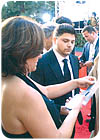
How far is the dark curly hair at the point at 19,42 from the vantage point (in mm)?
466

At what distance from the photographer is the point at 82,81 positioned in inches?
27.7

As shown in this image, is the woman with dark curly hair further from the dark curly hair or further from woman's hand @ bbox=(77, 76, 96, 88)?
woman's hand @ bbox=(77, 76, 96, 88)

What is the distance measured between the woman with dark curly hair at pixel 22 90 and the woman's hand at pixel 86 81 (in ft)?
0.65

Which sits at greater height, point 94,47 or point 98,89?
point 94,47

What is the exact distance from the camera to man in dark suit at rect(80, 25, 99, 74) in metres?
0.66

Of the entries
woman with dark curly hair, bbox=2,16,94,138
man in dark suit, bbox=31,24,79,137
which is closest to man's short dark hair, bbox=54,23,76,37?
man in dark suit, bbox=31,24,79,137

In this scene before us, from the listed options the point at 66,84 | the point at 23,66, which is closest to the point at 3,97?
the point at 23,66

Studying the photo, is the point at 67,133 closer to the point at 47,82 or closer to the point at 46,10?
the point at 47,82

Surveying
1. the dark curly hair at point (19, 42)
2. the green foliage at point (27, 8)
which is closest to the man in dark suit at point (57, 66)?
the green foliage at point (27, 8)

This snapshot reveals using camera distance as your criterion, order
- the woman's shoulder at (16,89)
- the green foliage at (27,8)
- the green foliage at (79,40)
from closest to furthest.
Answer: the woman's shoulder at (16,89), the green foliage at (27,8), the green foliage at (79,40)

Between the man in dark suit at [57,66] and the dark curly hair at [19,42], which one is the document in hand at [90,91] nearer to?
the man in dark suit at [57,66]

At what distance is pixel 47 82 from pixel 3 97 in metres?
0.29

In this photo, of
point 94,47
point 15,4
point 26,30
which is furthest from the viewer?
point 94,47

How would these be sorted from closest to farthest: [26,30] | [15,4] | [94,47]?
[26,30] → [15,4] → [94,47]
